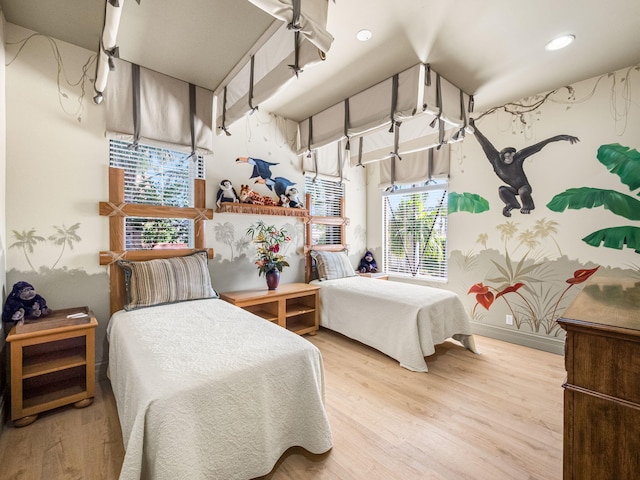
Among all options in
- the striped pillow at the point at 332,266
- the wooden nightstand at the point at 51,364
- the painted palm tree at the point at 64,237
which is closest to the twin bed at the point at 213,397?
the wooden nightstand at the point at 51,364

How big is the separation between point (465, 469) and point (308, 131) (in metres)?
3.41

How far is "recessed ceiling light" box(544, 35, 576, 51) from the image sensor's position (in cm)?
218

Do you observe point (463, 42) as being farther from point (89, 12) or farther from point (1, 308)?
point (1, 308)

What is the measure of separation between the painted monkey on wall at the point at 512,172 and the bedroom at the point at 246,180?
67 millimetres

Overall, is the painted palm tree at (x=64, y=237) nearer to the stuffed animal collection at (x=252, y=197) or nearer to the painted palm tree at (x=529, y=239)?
the stuffed animal collection at (x=252, y=197)

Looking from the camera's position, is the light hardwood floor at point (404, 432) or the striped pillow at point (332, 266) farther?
the striped pillow at point (332, 266)

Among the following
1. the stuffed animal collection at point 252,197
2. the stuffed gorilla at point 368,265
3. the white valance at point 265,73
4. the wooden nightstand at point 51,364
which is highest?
the white valance at point 265,73

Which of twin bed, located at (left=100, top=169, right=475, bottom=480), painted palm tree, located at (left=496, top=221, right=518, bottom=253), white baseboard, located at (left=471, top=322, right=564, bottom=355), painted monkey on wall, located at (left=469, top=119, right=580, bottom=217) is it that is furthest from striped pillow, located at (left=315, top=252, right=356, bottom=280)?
painted monkey on wall, located at (left=469, top=119, right=580, bottom=217)

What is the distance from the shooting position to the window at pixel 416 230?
13.2 feet

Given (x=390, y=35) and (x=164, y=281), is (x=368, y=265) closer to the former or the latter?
(x=164, y=281)

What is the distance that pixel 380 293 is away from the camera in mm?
3158

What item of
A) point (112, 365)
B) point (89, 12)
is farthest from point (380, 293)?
point (89, 12)

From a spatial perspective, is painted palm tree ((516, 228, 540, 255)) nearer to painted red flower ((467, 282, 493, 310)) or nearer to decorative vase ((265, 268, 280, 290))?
painted red flower ((467, 282, 493, 310))

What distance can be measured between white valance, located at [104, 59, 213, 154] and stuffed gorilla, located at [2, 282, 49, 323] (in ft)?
4.30
